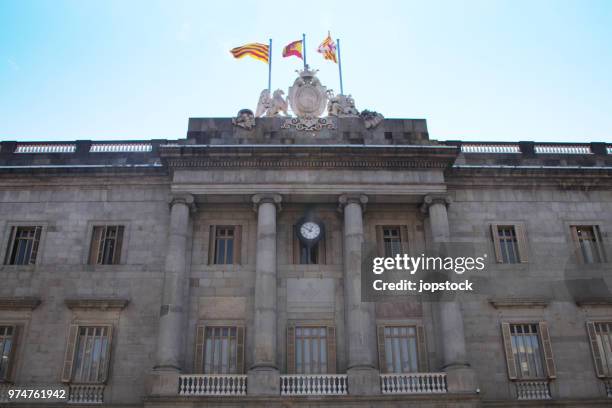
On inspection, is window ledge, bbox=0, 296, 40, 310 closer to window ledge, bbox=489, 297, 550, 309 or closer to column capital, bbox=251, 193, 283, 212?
column capital, bbox=251, 193, 283, 212

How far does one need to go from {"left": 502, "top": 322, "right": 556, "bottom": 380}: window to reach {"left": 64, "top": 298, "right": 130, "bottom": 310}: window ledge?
16.4m

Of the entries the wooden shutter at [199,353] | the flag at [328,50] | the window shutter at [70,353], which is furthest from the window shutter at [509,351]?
the window shutter at [70,353]

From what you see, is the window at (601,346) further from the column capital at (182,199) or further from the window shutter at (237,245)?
the column capital at (182,199)

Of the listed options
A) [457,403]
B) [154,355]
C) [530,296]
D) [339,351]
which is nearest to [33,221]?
[154,355]

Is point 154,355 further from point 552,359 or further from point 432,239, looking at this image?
point 552,359

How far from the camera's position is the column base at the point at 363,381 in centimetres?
2307

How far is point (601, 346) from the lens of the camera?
2569 cm

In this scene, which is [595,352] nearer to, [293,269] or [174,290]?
[293,269]

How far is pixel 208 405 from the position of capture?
22.7 meters

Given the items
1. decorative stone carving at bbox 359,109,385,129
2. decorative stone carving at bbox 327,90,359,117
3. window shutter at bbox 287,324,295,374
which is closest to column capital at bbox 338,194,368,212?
decorative stone carving at bbox 359,109,385,129

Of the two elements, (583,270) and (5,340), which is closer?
(5,340)

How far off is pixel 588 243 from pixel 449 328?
8.83 m

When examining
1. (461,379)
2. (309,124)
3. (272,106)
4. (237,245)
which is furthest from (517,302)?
(272,106)

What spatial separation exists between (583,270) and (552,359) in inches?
182
